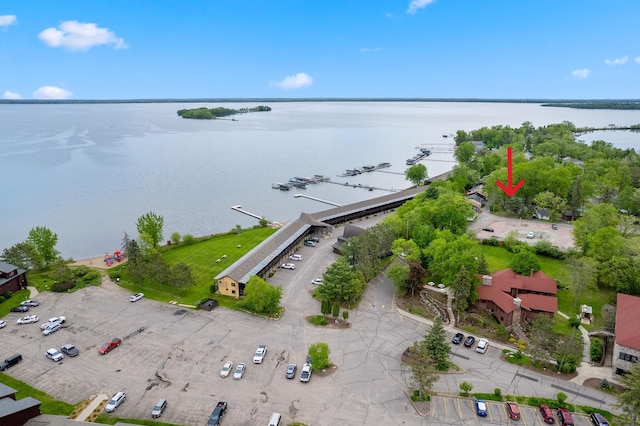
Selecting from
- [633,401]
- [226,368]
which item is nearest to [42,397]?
[226,368]

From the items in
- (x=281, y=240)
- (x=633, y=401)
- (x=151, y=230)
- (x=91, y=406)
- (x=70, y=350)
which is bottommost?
(x=91, y=406)

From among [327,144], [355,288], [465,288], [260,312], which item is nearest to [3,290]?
[260,312]

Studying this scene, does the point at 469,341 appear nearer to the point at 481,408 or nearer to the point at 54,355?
the point at 481,408

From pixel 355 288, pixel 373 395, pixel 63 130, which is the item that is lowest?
pixel 373 395

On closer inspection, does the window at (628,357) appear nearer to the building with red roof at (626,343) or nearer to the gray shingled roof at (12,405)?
the building with red roof at (626,343)

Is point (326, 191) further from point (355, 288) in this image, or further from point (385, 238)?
point (355, 288)

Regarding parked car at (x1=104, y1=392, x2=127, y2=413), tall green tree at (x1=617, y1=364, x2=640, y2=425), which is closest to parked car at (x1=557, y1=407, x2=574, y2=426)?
tall green tree at (x1=617, y1=364, x2=640, y2=425)
